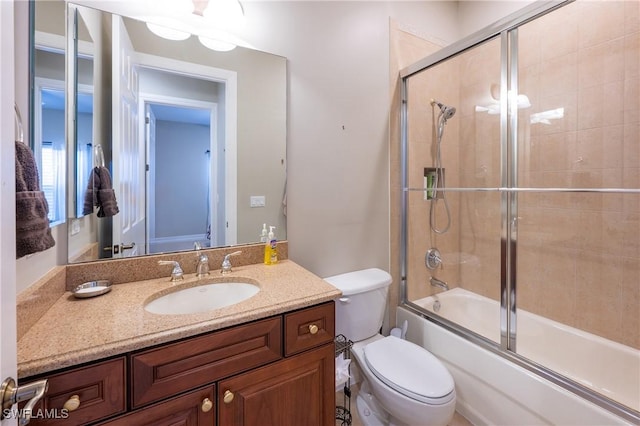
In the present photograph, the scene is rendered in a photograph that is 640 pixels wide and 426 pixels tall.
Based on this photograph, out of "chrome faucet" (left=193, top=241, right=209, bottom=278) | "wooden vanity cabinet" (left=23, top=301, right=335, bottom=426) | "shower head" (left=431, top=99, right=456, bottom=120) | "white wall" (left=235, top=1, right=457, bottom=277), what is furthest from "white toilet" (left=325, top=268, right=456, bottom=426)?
"shower head" (left=431, top=99, right=456, bottom=120)

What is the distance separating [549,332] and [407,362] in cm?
112

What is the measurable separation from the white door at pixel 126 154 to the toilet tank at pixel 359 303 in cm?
104

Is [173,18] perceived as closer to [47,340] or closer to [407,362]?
[47,340]

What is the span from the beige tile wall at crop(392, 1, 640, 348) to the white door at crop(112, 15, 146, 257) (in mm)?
1585

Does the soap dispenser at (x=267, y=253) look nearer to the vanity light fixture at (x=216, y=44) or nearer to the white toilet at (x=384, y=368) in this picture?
the white toilet at (x=384, y=368)

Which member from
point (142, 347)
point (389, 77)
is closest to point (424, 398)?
point (142, 347)

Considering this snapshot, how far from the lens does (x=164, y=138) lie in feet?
4.31

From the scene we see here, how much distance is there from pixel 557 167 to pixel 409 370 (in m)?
1.61

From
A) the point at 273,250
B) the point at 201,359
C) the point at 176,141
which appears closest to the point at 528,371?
the point at 273,250

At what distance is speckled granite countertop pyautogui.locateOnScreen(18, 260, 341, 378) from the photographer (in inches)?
26.6

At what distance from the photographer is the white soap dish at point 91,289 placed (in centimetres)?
101

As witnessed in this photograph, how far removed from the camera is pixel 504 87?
1.67m

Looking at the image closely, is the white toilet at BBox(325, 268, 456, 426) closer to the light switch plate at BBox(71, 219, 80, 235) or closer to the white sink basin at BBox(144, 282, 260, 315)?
the white sink basin at BBox(144, 282, 260, 315)

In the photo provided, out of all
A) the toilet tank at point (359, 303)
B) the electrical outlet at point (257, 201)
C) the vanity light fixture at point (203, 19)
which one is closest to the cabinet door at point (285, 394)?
the toilet tank at point (359, 303)
